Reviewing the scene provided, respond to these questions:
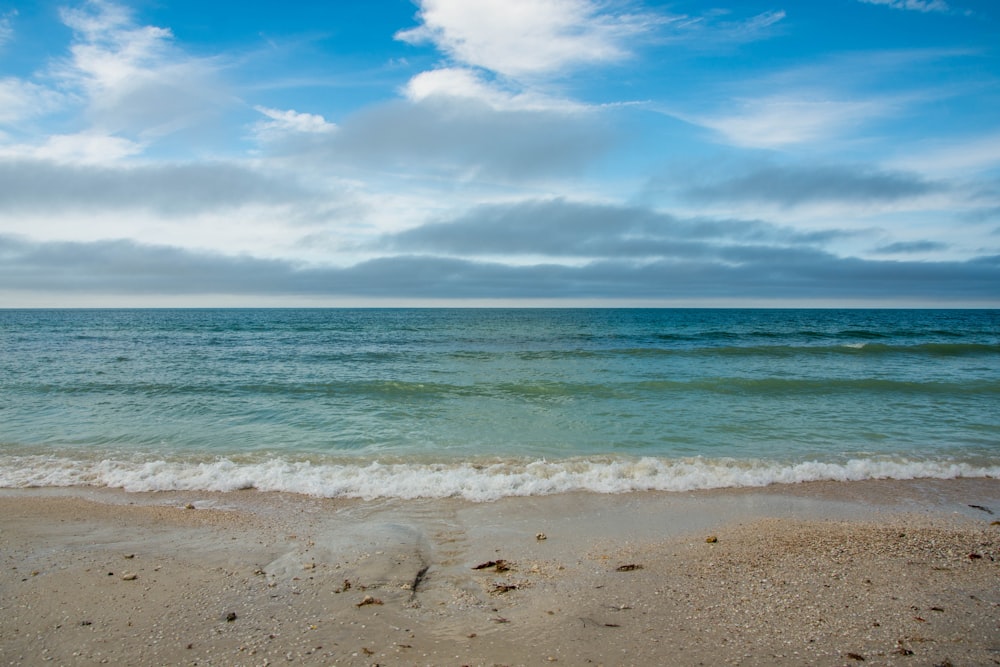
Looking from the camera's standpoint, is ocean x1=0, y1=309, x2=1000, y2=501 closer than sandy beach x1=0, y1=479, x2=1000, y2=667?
No

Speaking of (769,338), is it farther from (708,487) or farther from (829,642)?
(829,642)

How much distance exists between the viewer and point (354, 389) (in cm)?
1830

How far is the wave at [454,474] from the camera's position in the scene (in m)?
8.19

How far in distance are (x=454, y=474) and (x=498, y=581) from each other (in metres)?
3.60

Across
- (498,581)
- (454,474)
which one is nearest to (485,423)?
(454,474)

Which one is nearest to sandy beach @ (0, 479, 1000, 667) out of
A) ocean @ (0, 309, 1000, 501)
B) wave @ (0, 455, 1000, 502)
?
wave @ (0, 455, 1000, 502)

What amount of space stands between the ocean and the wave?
0.12 ft

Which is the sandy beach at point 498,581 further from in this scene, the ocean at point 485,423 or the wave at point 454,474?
the ocean at point 485,423

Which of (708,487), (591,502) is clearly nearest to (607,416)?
(708,487)

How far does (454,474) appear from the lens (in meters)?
8.63

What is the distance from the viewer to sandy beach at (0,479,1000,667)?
3.94 metres

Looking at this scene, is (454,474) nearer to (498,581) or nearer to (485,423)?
A: (498,581)

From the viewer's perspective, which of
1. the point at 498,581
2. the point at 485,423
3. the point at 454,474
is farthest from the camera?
the point at 485,423

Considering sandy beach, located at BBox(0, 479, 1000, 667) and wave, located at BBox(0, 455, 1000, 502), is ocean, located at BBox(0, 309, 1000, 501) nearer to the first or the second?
wave, located at BBox(0, 455, 1000, 502)
